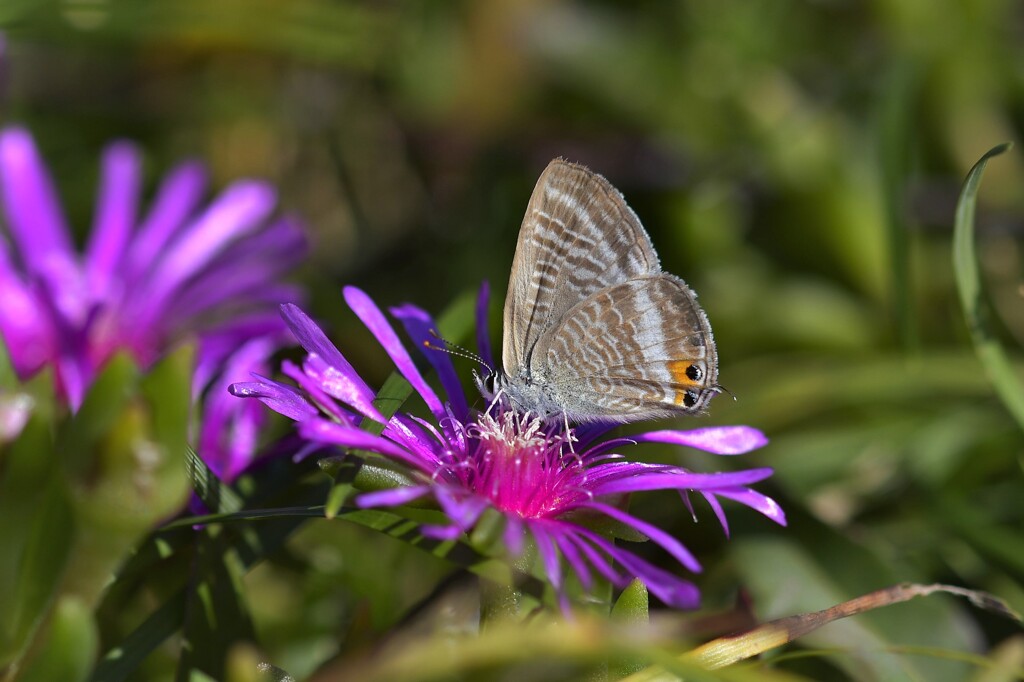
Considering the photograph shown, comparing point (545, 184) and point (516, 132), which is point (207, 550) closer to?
point (545, 184)

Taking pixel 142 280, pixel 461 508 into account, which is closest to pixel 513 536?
pixel 461 508

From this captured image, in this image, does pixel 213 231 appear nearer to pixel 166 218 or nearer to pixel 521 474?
pixel 166 218

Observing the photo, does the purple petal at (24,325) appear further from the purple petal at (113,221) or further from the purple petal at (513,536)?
the purple petal at (513,536)

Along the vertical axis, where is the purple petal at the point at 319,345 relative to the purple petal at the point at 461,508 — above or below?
above

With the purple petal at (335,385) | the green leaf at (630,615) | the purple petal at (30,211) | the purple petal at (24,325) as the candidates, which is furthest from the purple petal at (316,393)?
the purple petal at (30,211)

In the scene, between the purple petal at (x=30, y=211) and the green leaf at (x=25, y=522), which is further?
the purple petal at (x=30, y=211)

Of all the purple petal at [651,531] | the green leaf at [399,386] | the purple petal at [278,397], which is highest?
the purple petal at [278,397]

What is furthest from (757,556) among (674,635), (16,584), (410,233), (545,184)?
(410,233)
